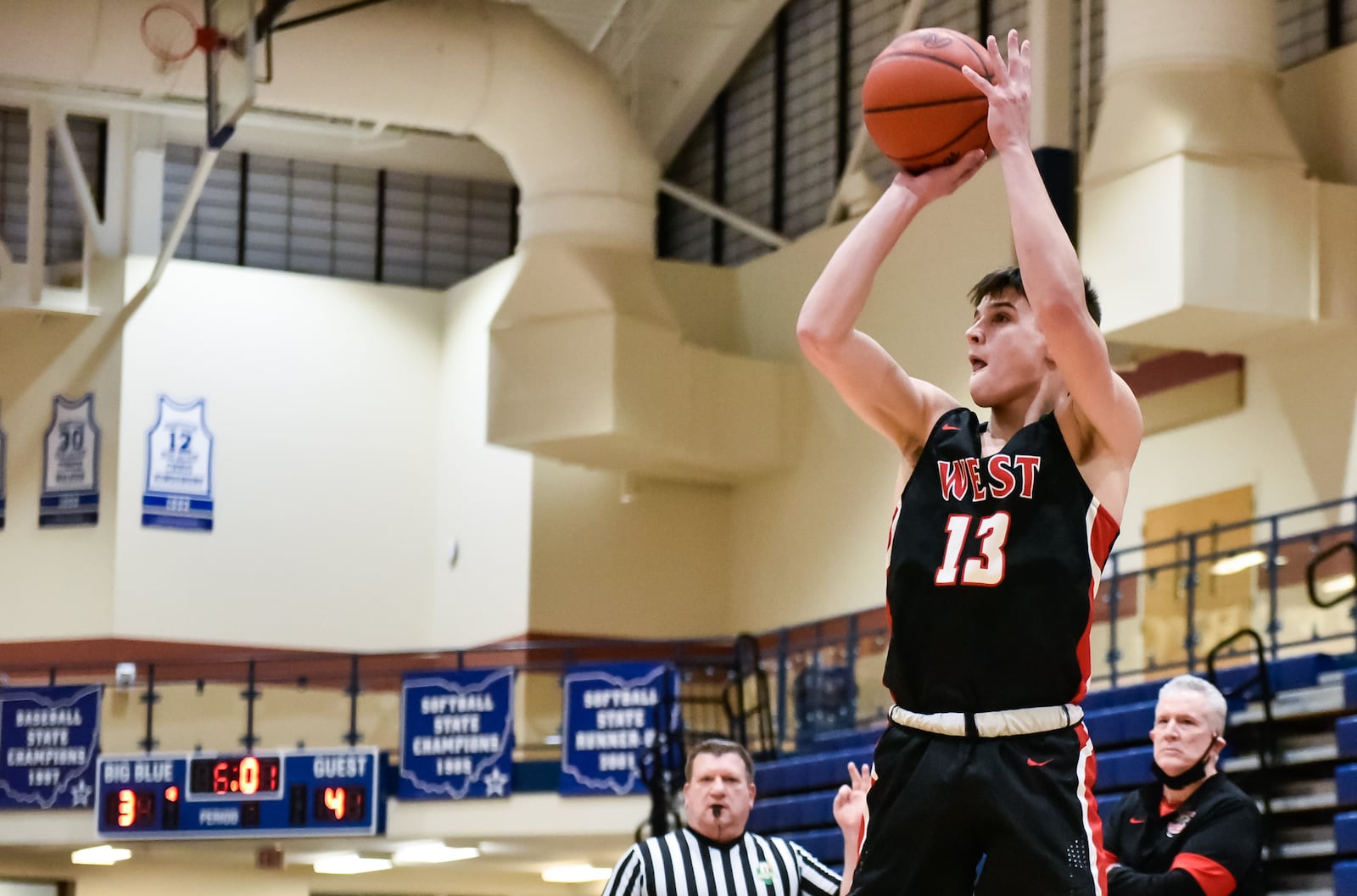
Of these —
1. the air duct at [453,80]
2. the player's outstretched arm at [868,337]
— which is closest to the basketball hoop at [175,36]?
the air duct at [453,80]

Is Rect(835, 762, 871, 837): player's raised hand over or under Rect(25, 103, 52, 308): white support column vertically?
under

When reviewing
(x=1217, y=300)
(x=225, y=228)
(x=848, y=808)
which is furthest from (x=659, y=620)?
Answer: (x=848, y=808)

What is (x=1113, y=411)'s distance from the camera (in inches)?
142

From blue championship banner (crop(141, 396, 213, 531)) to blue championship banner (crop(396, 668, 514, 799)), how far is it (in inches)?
160

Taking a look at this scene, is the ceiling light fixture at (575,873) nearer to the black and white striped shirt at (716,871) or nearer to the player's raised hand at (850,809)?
the black and white striped shirt at (716,871)

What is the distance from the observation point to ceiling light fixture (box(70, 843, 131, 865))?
54.2 ft

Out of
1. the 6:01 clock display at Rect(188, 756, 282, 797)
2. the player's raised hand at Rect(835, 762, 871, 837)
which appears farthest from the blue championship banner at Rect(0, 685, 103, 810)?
the player's raised hand at Rect(835, 762, 871, 837)

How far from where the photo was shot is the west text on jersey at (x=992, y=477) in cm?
364

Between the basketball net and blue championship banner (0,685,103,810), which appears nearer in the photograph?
the basketball net

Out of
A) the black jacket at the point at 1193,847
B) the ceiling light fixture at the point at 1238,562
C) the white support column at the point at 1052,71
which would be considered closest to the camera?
the black jacket at the point at 1193,847

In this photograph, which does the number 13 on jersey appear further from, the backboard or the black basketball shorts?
the backboard

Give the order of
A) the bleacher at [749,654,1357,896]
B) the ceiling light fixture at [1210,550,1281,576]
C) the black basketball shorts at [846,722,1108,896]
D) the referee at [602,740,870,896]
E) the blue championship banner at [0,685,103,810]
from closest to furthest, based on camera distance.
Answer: the black basketball shorts at [846,722,1108,896]
the referee at [602,740,870,896]
the bleacher at [749,654,1357,896]
the ceiling light fixture at [1210,550,1281,576]
the blue championship banner at [0,685,103,810]

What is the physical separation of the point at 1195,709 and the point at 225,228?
46.3ft

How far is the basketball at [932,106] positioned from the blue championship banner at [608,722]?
1035 cm
